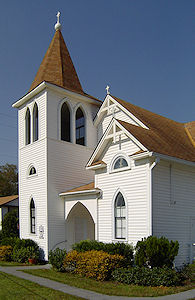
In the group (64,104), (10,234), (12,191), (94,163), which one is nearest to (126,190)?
(94,163)

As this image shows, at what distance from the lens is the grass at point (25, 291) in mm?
9579

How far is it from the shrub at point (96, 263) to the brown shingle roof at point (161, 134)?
476 cm

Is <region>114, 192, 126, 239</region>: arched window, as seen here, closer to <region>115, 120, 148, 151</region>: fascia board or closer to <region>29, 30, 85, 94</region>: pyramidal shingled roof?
<region>115, 120, 148, 151</region>: fascia board

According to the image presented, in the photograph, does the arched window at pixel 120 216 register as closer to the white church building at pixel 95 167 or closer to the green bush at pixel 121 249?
the white church building at pixel 95 167

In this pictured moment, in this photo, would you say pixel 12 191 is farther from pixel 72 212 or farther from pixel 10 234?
pixel 72 212

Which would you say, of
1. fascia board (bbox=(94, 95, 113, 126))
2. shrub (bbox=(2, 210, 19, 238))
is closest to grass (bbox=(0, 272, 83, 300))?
fascia board (bbox=(94, 95, 113, 126))

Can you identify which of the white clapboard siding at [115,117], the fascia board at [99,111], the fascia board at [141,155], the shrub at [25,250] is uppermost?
the fascia board at [99,111]

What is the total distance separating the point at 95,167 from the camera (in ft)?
52.1

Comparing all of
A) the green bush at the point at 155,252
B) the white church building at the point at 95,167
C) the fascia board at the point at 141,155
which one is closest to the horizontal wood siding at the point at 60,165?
the white church building at the point at 95,167

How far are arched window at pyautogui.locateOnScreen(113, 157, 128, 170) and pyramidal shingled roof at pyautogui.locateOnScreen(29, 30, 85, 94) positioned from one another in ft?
23.1

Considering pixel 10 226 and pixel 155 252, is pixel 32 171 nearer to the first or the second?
pixel 10 226

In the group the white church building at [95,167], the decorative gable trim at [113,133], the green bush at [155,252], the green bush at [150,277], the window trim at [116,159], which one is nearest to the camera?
the green bush at [150,277]

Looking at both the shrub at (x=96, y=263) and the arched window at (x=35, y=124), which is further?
the arched window at (x=35, y=124)

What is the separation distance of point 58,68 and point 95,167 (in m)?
8.71
